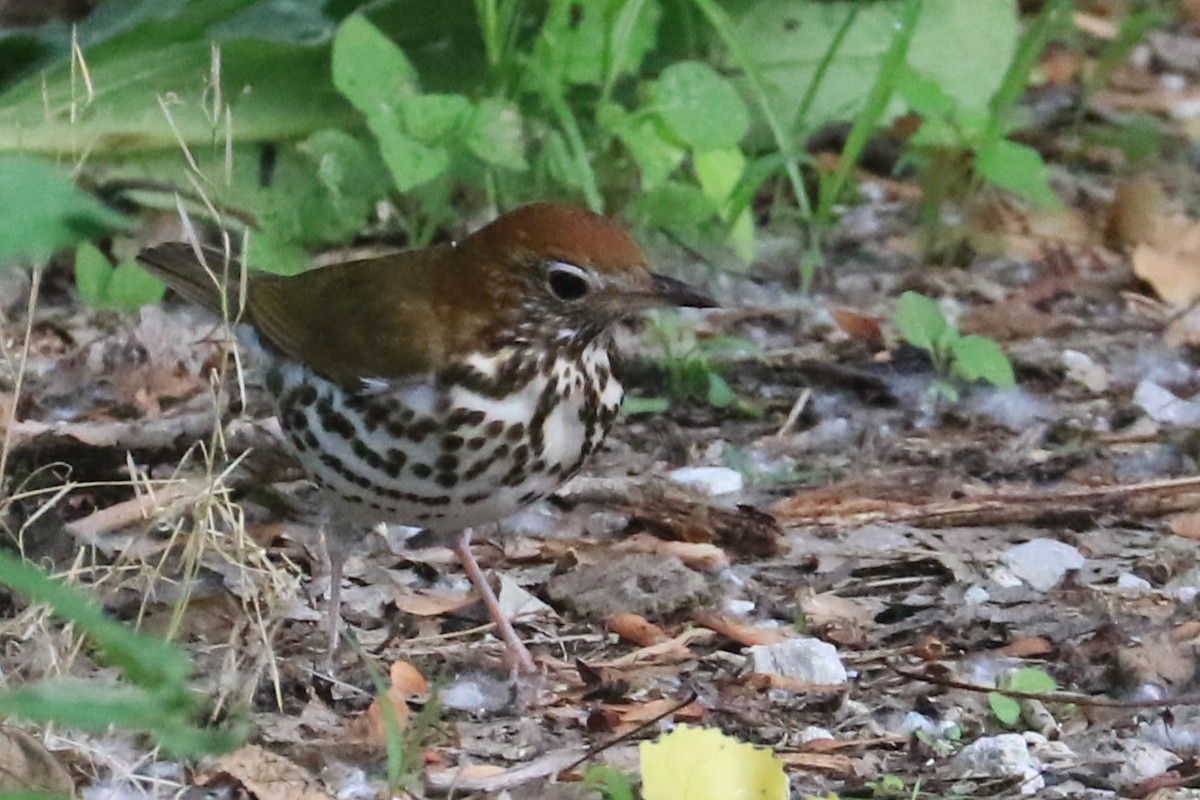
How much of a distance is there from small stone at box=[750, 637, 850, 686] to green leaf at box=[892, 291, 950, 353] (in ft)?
4.56

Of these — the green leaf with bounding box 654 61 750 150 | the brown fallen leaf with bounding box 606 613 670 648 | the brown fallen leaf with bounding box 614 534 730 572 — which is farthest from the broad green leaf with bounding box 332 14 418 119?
the brown fallen leaf with bounding box 606 613 670 648

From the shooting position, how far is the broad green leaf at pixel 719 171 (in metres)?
4.95

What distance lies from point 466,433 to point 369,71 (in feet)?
6.12

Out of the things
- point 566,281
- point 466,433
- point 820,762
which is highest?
point 566,281

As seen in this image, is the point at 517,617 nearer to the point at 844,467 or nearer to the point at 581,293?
the point at 581,293

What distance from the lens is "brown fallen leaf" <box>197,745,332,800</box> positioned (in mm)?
2654

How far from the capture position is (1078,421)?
4426 mm

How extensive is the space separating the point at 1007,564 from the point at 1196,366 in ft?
4.67

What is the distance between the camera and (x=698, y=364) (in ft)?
14.9

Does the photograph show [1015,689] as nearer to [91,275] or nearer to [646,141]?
[646,141]

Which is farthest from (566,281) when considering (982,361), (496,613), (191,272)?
(982,361)

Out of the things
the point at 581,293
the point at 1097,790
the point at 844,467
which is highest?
the point at 581,293

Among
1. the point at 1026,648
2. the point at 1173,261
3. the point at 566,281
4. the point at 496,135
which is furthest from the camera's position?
the point at 1173,261

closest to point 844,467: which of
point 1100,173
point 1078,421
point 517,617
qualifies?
point 1078,421
